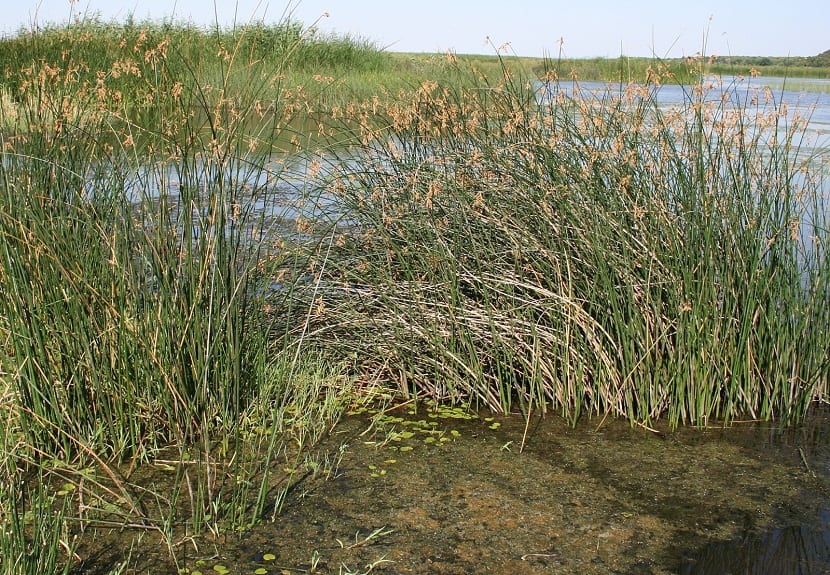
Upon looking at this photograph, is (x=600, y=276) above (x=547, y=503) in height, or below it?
above

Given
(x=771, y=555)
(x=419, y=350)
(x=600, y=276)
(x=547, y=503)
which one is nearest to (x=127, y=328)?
(x=419, y=350)

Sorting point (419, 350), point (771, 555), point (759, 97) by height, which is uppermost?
point (759, 97)

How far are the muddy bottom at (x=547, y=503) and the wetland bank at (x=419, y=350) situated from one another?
1 centimetres

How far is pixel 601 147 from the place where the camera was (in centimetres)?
386

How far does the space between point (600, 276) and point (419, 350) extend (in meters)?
0.86

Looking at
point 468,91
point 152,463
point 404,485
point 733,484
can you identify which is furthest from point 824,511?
point 468,91

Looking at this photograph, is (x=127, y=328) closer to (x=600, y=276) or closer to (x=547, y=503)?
(x=547, y=503)

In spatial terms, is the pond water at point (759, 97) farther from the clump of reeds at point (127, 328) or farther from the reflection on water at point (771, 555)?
Result: the clump of reeds at point (127, 328)

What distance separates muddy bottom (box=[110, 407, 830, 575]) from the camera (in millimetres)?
2609

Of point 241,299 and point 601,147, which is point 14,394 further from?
point 601,147

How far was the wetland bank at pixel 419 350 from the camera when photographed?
2748 millimetres

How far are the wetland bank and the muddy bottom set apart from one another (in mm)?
12

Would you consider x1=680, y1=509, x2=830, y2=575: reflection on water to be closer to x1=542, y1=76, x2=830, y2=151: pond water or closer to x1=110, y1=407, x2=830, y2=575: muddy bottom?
x1=110, y1=407, x2=830, y2=575: muddy bottom

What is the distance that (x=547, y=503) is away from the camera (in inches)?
116
